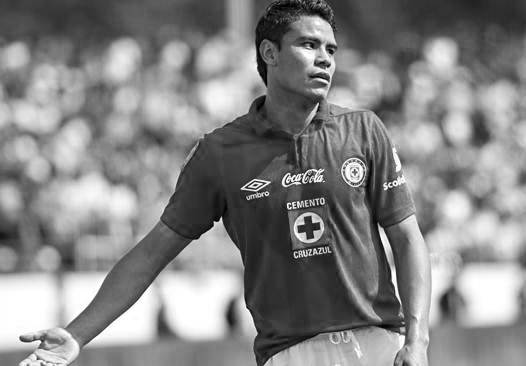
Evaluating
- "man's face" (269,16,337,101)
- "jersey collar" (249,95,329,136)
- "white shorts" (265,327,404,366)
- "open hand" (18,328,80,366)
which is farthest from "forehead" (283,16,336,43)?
"open hand" (18,328,80,366)

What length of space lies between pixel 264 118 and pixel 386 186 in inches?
23.1

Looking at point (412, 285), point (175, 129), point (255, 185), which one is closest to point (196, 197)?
point (255, 185)

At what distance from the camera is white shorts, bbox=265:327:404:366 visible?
527 cm

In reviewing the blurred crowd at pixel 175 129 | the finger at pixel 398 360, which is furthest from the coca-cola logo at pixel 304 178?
the blurred crowd at pixel 175 129

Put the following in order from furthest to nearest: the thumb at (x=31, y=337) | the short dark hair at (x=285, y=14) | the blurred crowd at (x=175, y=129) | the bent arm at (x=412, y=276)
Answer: the blurred crowd at (x=175, y=129) → the short dark hair at (x=285, y=14) → the thumb at (x=31, y=337) → the bent arm at (x=412, y=276)

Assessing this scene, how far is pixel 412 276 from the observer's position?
512 centimetres

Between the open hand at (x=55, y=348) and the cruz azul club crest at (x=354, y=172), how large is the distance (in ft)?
4.07

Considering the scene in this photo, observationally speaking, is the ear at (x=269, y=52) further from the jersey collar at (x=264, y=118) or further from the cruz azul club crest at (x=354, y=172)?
the cruz azul club crest at (x=354, y=172)

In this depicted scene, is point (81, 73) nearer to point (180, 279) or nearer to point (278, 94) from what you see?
point (180, 279)

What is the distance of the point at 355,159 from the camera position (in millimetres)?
5262

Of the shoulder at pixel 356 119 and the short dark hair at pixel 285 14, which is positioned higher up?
the short dark hair at pixel 285 14

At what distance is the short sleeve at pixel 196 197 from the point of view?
5473mm

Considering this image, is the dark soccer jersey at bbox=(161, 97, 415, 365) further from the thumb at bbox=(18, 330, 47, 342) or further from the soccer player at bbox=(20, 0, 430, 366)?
the thumb at bbox=(18, 330, 47, 342)

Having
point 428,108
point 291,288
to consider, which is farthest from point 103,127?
point 291,288
